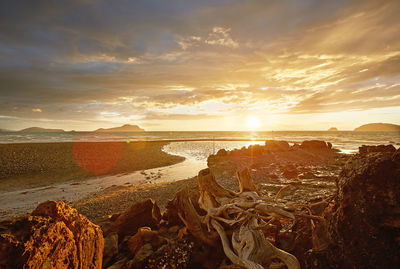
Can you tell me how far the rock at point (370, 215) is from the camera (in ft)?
7.67

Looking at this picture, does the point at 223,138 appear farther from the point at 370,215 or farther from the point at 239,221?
the point at 370,215

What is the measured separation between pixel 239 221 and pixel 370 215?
2.10 metres

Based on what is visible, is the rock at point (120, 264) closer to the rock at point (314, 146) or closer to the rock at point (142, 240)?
the rock at point (142, 240)

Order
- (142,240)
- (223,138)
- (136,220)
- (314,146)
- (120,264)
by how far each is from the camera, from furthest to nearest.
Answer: (223,138) < (314,146) < (136,220) < (142,240) < (120,264)

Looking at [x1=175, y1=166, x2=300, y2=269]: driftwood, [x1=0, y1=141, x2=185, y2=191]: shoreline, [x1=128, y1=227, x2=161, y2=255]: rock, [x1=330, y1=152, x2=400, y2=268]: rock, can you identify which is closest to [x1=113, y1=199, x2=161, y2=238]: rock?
[x1=128, y1=227, x2=161, y2=255]: rock

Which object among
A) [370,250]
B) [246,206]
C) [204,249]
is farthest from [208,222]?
[370,250]

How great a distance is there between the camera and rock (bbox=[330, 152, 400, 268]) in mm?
2338

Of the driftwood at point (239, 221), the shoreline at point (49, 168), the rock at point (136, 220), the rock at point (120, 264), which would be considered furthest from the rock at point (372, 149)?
the shoreline at point (49, 168)

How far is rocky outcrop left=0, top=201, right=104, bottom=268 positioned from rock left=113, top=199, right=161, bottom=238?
172 centimetres

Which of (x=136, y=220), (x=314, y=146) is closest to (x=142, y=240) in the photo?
(x=136, y=220)

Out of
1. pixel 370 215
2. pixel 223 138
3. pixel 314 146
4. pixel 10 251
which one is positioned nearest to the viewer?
pixel 10 251

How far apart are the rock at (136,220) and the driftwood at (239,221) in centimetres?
100

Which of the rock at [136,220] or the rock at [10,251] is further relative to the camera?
the rock at [136,220]

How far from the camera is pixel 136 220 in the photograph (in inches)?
206
